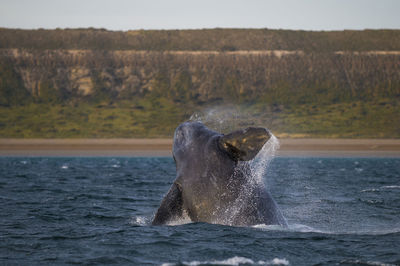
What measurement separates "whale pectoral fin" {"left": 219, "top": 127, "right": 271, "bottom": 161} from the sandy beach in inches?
1915

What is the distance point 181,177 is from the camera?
987 cm

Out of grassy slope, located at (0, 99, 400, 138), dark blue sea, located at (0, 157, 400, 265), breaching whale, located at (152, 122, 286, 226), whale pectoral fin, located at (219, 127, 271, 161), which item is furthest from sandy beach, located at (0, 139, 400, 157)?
whale pectoral fin, located at (219, 127, 271, 161)

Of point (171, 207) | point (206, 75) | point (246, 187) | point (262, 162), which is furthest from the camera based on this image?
point (206, 75)

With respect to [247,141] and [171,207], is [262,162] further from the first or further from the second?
[171,207]

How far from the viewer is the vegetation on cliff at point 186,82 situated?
78812 millimetres

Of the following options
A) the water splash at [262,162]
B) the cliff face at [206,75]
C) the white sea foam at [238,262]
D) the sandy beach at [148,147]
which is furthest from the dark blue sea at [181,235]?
the cliff face at [206,75]

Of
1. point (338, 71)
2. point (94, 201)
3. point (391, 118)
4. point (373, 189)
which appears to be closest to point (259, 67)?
point (338, 71)

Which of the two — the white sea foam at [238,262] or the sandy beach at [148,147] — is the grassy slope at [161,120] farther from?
the white sea foam at [238,262]

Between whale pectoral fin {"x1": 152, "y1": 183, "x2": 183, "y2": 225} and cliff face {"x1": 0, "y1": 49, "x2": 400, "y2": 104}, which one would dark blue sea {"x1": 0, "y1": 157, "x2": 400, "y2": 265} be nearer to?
whale pectoral fin {"x1": 152, "y1": 183, "x2": 183, "y2": 225}

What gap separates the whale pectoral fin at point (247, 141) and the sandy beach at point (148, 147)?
48645 mm

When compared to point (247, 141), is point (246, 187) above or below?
below

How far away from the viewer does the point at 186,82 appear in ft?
310

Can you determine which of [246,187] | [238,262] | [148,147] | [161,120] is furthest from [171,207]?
[161,120]

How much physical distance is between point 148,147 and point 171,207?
55.3 metres
